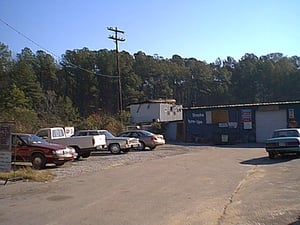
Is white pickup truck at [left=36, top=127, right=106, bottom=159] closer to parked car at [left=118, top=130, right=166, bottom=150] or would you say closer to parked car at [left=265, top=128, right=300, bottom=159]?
parked car at [left=118, top=130, right=166, bottom=150]

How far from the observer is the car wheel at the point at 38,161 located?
20406mm

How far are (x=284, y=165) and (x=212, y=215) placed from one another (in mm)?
11621

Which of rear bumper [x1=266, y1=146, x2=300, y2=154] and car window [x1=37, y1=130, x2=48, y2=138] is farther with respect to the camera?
car window [x1=37, y1=130, x2=48, y2=138]

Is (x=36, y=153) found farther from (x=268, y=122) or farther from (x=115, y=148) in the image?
(x=268, y=122)

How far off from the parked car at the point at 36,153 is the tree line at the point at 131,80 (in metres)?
44.9

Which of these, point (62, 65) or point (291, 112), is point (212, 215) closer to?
point (291, 112)

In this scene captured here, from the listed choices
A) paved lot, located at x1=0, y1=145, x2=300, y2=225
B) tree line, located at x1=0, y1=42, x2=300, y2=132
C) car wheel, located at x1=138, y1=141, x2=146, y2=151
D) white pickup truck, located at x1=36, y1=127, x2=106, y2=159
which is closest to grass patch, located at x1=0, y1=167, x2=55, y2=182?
paved lot, located at x1=0, y1=145, x2=300, y2=225

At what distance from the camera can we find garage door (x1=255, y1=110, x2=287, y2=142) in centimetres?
4128

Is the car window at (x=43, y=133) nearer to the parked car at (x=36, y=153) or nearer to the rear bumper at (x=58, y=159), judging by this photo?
the parked car at (x=36, y=153)

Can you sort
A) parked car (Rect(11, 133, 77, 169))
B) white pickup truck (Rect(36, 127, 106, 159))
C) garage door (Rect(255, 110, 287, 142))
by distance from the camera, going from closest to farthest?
parked car (Rect(11, 133, 77, 169)) → white pickup truck (Rect(36, 127, 106, 159)) → garage door (Rect(255, 110, 287, 142))

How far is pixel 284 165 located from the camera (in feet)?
66.3

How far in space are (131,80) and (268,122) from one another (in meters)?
55.2

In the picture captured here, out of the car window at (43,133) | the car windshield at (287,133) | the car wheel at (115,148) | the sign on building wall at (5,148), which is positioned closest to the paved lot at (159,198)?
the sign on building wall at (5,148)

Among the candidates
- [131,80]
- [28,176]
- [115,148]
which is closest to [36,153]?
[28,176]
